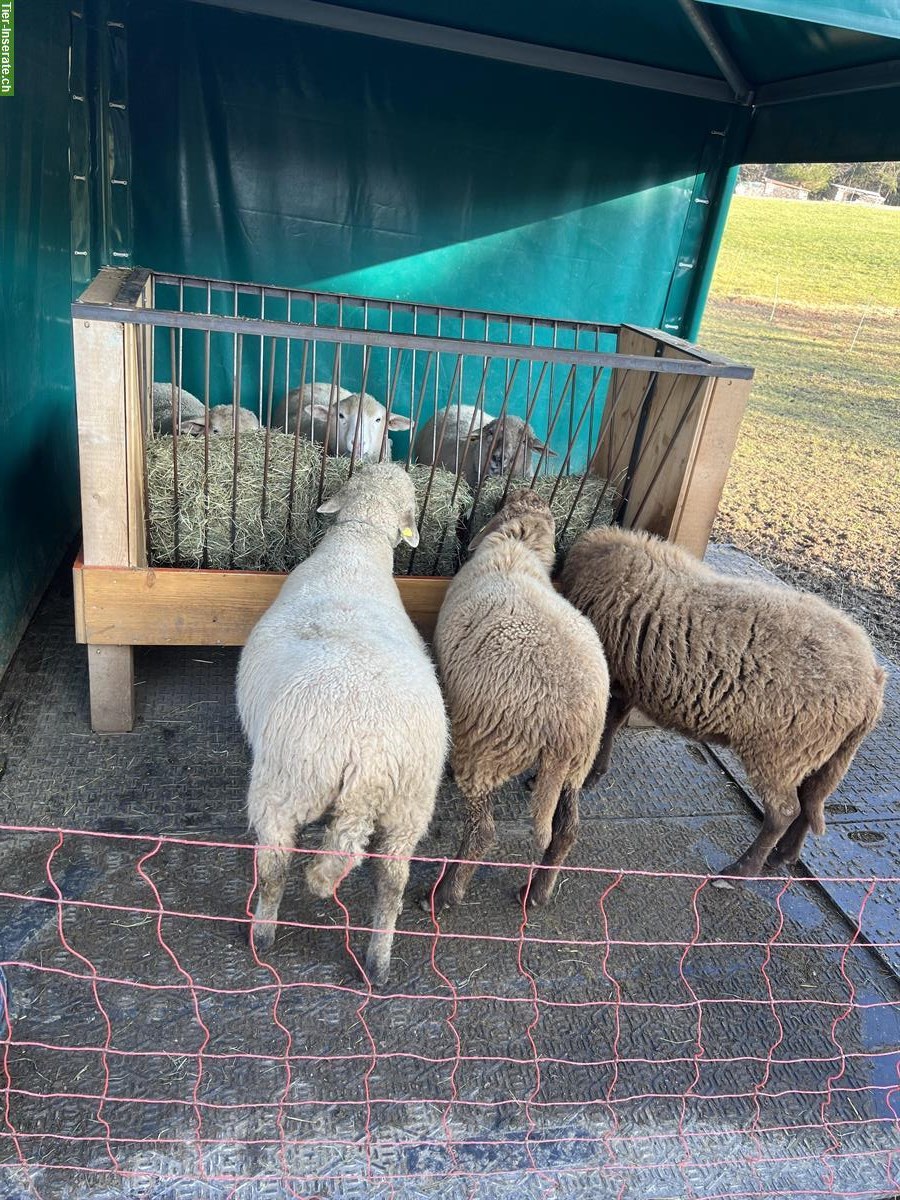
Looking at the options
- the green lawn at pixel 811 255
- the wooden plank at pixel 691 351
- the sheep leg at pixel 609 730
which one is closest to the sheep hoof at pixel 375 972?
the sheep leg at pixel 609 730

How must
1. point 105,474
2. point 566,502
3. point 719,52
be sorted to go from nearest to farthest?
point 105,474
point 566,502
point 719,52

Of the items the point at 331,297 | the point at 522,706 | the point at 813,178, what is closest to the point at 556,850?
the point at 522,706

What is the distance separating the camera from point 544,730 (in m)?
3.06

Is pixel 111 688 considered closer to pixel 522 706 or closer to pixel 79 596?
pixel 79 596

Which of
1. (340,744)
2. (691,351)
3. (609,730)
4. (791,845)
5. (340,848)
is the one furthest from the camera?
(691,351)

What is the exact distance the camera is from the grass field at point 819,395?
7.93 meters

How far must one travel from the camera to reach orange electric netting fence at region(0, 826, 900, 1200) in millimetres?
2473

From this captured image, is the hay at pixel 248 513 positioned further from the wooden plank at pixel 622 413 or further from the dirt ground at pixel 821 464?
the dirt ground at pixel 821 464

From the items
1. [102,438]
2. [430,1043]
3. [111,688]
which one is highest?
[102,438]

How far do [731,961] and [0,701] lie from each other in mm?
3798

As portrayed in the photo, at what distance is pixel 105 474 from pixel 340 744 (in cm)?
199

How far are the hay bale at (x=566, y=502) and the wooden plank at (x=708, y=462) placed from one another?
564 mm

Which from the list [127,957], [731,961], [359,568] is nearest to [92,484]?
[359,568]

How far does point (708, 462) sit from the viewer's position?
446cm
